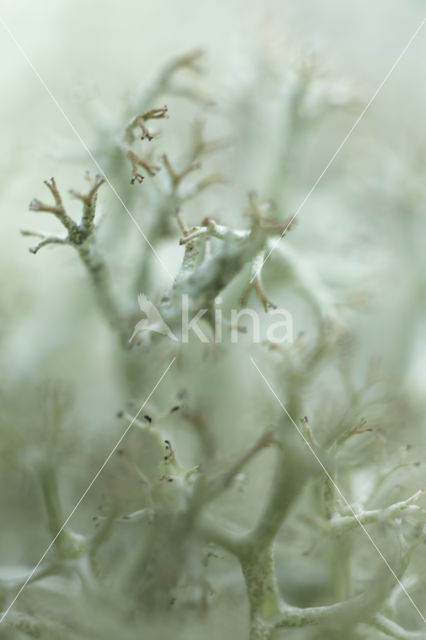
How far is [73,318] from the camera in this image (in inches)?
72.9

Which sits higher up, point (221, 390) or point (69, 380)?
point (69, 380)

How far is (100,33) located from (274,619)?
112 inches

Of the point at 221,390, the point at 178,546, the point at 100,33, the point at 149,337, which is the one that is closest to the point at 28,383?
the point at 221,390

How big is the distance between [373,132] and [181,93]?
57.3 inches

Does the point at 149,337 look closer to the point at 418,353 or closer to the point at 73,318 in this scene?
the point at 73,318

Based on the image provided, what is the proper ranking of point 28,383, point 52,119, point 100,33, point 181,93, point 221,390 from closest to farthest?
1. point 181,93
2. point 28,383
3. point 221,390
4. point 52,119
5. point 100,33

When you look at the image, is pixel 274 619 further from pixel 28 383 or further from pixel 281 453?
pixel 28 383

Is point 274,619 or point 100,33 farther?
point 100,33

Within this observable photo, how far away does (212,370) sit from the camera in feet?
5.74

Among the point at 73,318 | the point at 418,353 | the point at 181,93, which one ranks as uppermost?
the point at 181,93

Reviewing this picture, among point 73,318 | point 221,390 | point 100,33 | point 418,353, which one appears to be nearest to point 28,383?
point 73,318

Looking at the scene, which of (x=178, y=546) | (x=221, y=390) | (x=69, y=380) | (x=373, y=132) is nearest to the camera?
(x=178, y=546)

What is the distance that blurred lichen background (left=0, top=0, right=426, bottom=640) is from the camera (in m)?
0.95

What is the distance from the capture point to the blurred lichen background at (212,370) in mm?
945
